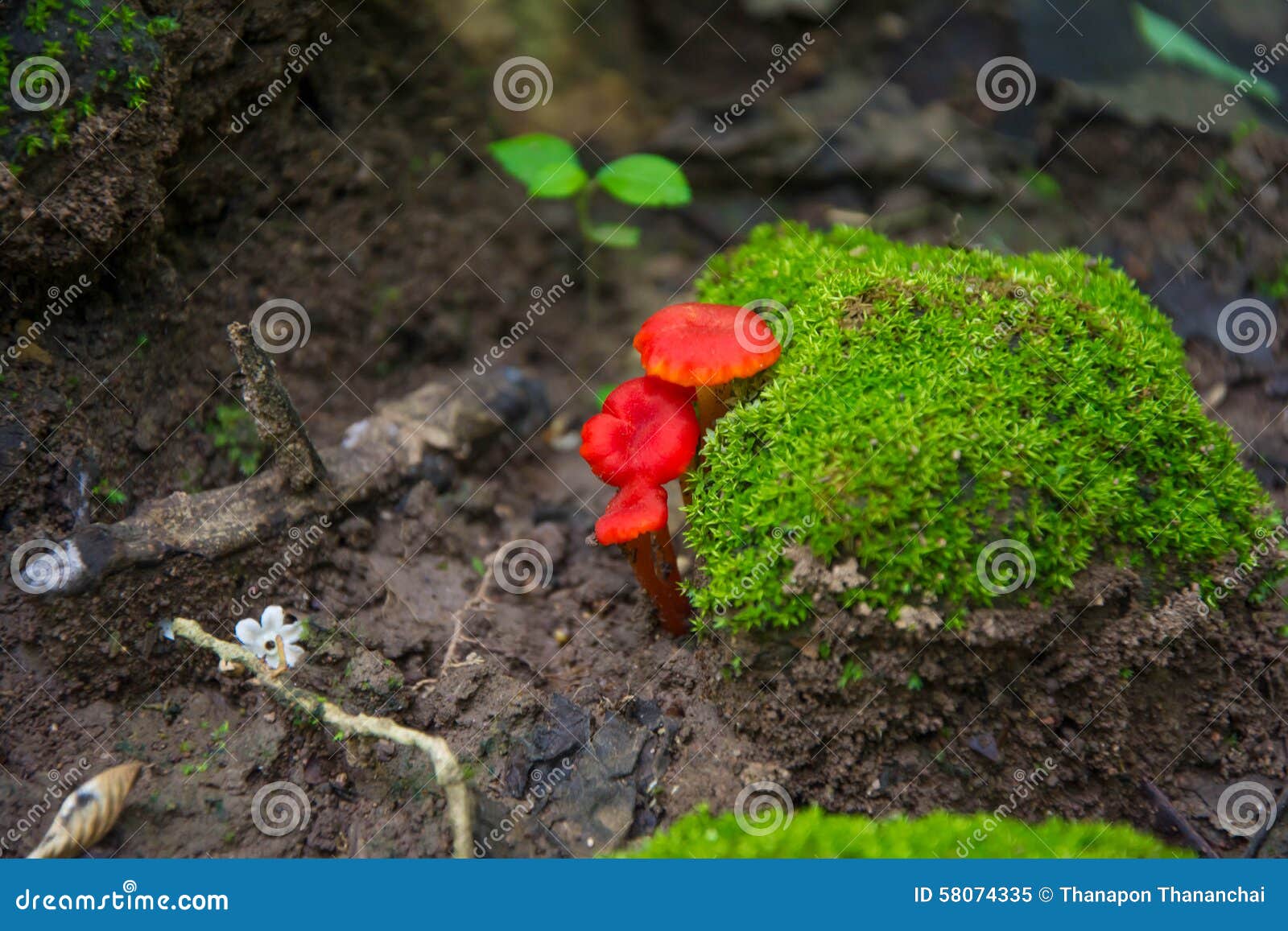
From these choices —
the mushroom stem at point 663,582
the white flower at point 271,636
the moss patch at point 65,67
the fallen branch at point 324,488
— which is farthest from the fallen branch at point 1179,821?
the moss patch at point 65,67

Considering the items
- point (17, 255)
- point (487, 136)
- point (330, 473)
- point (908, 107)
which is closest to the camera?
point (17, 255)

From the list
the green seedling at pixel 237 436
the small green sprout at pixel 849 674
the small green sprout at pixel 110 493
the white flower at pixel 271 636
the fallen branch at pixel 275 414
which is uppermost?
the small green sprout at pixel 849 674

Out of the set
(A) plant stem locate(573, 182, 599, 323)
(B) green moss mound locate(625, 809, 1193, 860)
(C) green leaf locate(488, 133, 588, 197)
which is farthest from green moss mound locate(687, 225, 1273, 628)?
(A) plant stem locate(573, 182, 599, 323)

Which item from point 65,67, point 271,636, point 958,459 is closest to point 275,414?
point 271,636

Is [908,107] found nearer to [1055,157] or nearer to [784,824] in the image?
[1055,157]

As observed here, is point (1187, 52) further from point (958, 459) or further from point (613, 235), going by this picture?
point (958, 459)

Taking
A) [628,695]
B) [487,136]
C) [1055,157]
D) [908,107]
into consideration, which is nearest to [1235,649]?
[628,695]

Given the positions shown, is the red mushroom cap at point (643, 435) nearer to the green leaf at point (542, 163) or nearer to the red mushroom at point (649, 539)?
the red mushroom at point (649, 539)
